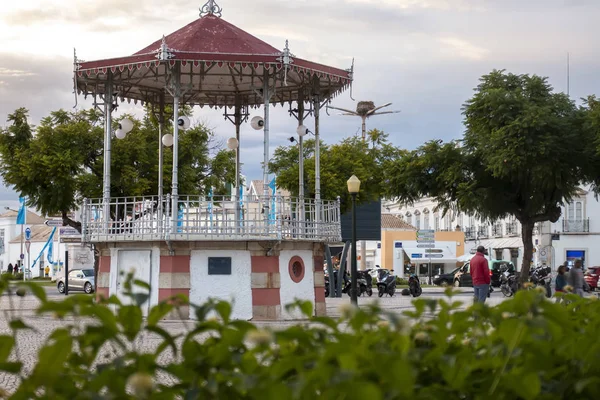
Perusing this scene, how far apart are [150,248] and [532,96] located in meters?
20.0

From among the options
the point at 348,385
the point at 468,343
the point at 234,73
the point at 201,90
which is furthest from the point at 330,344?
the point at 201,90

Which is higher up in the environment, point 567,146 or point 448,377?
point 567,146

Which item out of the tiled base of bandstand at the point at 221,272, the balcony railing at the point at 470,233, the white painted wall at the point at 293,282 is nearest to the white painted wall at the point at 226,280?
the tiled base of bandstand at the point at 221,272

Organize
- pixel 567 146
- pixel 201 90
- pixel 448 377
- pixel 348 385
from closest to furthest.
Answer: pixel 348 385
pixel 448 377
pixel 201 90
pixel 567 146

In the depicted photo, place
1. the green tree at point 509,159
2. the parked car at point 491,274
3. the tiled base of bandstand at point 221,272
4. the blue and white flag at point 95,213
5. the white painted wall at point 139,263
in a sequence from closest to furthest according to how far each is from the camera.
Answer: the tiled base of bandstand at point 221,272
the white painted wall at point 139,263
the blue and white flag at point 95,213
the green tree at point 509,159
the parked car at point 491,274

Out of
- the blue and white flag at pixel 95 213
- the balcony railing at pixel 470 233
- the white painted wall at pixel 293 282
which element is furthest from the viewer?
the balcony railing at pixel 470 233

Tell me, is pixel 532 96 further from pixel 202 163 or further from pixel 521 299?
pixel 521 299

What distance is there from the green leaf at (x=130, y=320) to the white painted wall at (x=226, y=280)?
17732 millimetres

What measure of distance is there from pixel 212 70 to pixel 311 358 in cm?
2176

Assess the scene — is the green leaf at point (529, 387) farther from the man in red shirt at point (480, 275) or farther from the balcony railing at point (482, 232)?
the balcony railing at point (482, 232)

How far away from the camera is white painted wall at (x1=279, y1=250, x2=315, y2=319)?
21.1 meters

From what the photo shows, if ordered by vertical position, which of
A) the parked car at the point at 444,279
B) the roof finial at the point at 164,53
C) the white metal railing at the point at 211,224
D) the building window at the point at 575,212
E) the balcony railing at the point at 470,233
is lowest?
the parked car at the point at 444,279

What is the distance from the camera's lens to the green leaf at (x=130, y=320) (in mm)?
2838

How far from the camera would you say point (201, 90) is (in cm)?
2559
